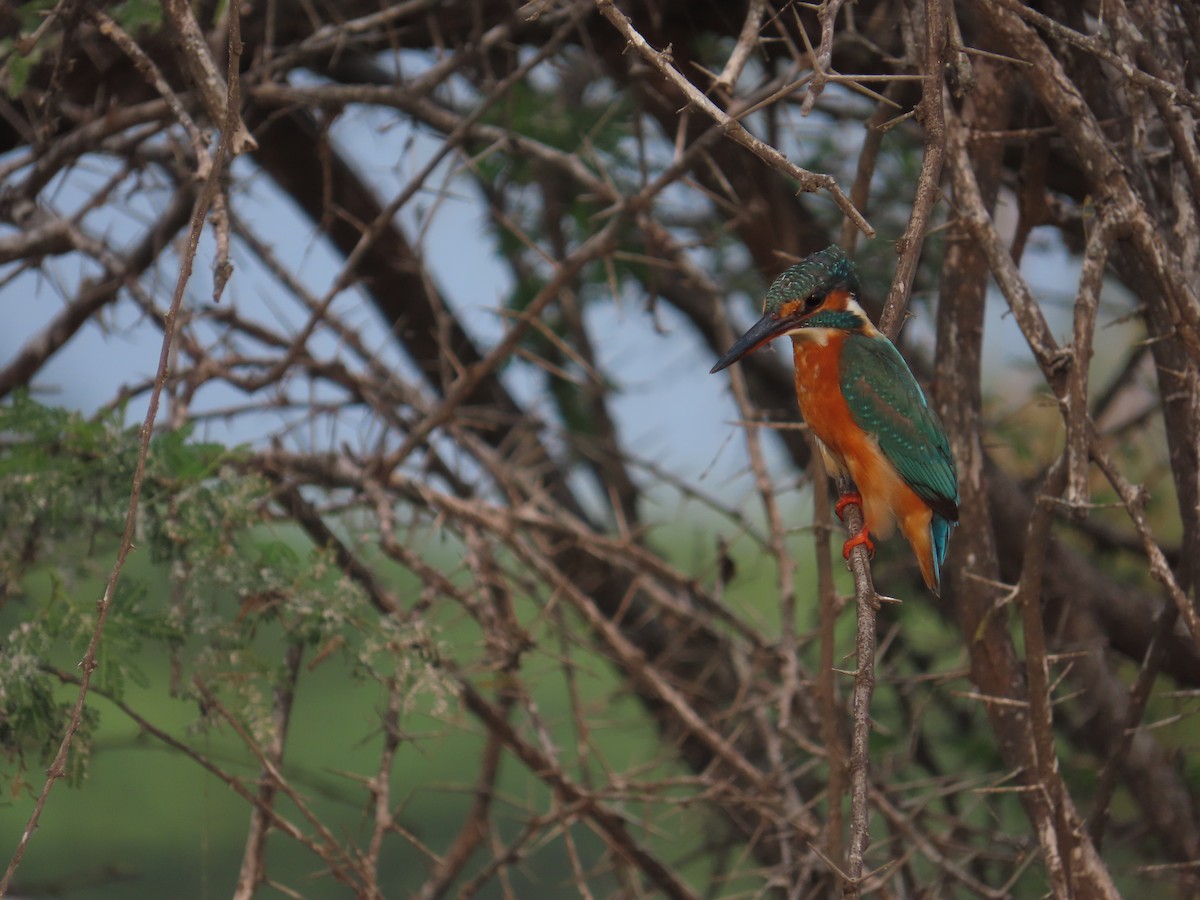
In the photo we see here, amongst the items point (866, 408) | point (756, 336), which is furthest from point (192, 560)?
point (866, 408)

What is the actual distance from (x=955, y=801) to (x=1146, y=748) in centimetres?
77

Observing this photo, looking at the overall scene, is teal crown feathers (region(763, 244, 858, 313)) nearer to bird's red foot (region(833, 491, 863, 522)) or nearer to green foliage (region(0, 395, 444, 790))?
bird's red foot (region(833, 491, 863, 522))

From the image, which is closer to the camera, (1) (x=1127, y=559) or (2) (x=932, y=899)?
(2) (x=932, y=899)

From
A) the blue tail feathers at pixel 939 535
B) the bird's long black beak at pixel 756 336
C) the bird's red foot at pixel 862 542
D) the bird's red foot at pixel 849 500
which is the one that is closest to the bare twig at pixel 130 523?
the bird's long black beak at pixel 756 336

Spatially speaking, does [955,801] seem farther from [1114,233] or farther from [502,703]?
[1114,233]

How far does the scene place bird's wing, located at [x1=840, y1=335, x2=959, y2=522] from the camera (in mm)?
1863

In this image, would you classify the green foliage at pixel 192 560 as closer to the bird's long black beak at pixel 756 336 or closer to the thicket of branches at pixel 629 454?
the thicket of branches at pixel 629 454

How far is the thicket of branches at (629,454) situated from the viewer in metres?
1.94

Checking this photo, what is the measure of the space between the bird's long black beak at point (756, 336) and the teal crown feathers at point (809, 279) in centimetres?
2

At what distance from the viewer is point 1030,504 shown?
322 cm

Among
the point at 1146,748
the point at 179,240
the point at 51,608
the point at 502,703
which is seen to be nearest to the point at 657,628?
the point at 502,703

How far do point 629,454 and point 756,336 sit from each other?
1808 mm

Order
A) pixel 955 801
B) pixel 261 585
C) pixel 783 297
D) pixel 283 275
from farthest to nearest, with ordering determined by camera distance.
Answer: pixel 955 801
pixel 283 275
pixel 261 585
pixel 783 297

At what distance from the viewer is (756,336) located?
1721mm
